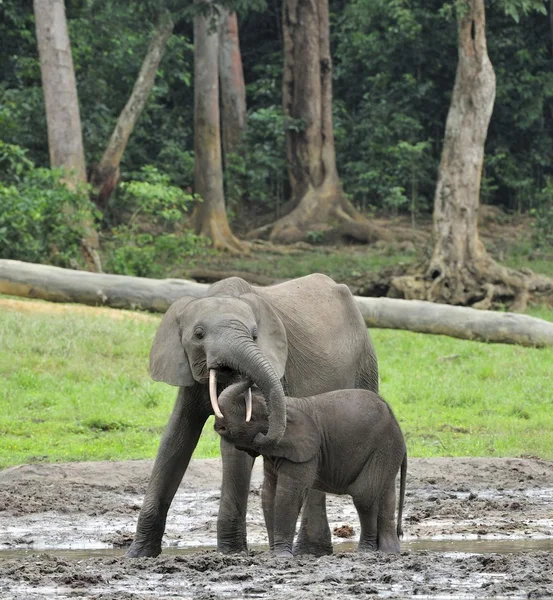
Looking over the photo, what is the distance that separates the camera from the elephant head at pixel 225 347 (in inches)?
260

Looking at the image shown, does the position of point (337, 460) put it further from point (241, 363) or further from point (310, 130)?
point (310, 130)

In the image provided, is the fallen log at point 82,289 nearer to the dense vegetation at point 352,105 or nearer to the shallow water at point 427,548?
the dense vegetation at point 352,105

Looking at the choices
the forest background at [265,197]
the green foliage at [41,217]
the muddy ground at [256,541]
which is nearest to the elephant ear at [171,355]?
the muddy ground at [256,541]

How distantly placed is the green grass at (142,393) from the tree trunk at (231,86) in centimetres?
1426

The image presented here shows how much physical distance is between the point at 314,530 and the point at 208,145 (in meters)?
18.8

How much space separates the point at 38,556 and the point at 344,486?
1.73 m

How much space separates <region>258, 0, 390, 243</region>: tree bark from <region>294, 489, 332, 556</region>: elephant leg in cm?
1925

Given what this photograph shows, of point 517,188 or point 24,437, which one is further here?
point 517,188

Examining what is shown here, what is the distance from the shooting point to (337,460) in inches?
286

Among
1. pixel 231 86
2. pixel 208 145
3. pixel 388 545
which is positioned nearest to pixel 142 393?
pixel 388 545

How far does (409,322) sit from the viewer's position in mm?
17094

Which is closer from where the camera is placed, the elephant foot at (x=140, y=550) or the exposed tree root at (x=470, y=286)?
the elephant foot at (x=140, y=550)

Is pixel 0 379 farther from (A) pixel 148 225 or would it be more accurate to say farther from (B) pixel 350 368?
(A) pixel 148 225

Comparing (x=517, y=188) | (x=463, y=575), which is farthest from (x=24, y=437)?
(x=517, y=188)
